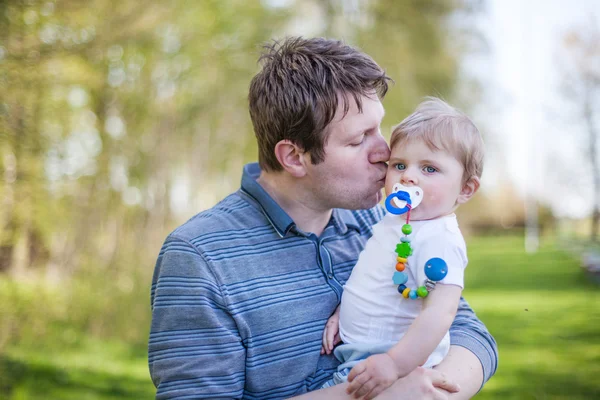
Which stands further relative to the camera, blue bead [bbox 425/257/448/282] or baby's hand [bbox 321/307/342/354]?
baby's hand [bbox 321/307/342/354]

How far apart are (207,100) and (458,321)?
23.5 ft

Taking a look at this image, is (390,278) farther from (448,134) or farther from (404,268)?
(448,134)

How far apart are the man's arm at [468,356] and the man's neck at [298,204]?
0.57 meters

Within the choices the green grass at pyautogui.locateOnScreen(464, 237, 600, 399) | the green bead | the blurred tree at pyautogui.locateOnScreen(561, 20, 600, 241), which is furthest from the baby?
the blurred tree at pyautogui.locateOnScreen(561, 20, 600, 241)

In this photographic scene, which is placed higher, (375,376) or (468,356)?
(375,376)

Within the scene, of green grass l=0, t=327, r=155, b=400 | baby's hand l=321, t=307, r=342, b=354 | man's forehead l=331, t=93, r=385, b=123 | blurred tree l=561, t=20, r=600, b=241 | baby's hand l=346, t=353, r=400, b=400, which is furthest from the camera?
blurred tree l=561, t=20, r=600, b=241

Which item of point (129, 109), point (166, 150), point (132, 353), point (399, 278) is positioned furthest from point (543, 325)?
point (399, 278)

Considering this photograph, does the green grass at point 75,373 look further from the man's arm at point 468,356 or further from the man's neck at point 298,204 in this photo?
the man's arm at point 468,356

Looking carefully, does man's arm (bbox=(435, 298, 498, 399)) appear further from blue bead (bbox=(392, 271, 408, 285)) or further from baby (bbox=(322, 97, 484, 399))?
blue bead (bbox=(392, 271, 408, 285))

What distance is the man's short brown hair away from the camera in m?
1.97

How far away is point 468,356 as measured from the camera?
1855mm

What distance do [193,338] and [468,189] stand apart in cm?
91

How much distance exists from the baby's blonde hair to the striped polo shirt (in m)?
0.48

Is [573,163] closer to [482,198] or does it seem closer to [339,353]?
[339,353]
